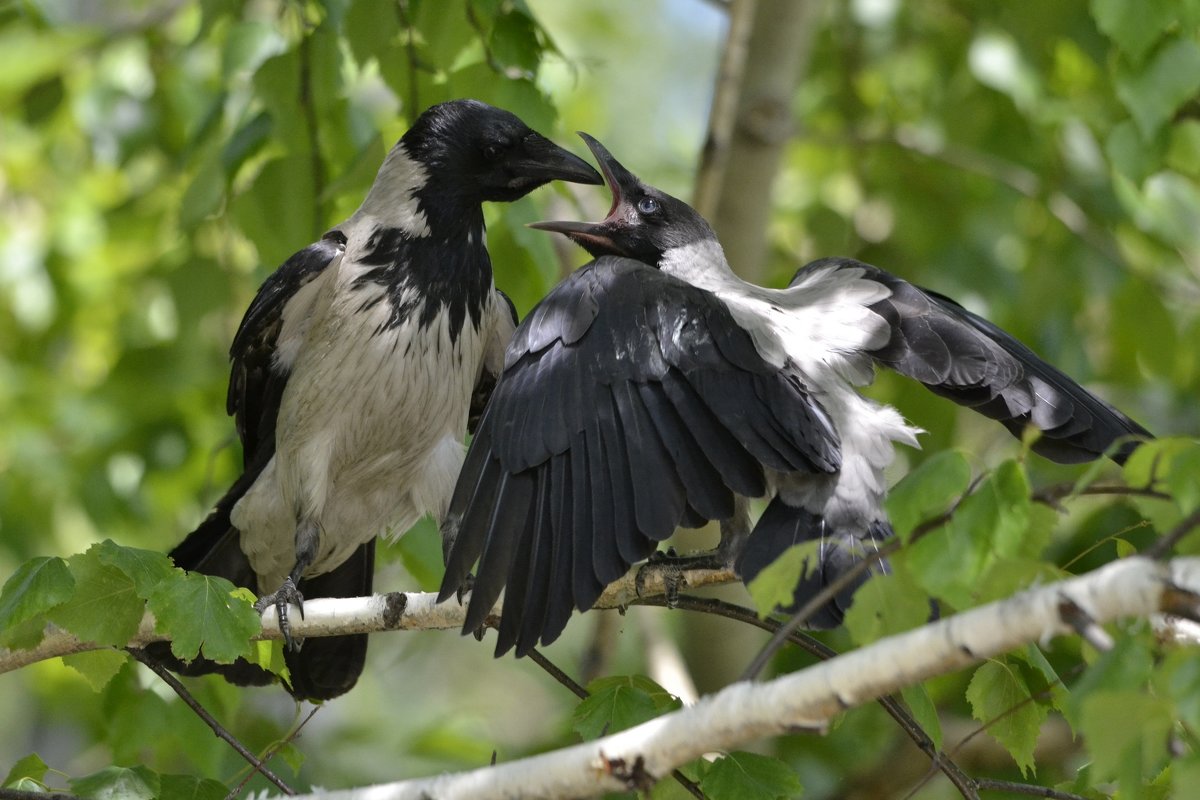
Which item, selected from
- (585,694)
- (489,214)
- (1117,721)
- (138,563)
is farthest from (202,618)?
(489,214)

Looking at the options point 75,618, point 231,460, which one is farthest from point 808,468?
point 231,460

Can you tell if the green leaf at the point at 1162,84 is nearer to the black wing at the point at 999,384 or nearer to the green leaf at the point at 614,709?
the black wing at the point at 999,384

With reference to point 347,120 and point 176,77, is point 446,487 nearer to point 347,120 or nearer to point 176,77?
point 347,120

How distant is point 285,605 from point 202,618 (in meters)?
0.95

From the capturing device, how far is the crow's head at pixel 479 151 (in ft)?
14.7

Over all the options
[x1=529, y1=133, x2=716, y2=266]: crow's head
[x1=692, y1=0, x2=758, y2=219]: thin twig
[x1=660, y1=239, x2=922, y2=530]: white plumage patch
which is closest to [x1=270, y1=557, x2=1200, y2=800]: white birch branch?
[x1=660, y1=239, x2=922, y2=530]: white plumage patch

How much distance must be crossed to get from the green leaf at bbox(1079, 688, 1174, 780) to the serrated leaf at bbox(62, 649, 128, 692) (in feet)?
7.14

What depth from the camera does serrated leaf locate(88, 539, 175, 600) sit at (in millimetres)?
2910

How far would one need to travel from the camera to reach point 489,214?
15.2ft

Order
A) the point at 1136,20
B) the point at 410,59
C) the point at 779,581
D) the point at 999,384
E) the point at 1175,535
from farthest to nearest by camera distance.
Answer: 1. the point at 410,59
2. the point at 999,384
3. the point at 1136,20
4. the point at 779,581
5. the point at 1175,535

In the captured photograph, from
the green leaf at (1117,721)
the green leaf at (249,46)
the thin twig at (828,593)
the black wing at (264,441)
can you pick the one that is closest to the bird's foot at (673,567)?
the thin twig at (828,593)

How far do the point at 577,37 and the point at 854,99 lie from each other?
3.49 meters

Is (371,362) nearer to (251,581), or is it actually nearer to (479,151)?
(479,151)

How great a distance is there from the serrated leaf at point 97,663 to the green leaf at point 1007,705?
193 cm
